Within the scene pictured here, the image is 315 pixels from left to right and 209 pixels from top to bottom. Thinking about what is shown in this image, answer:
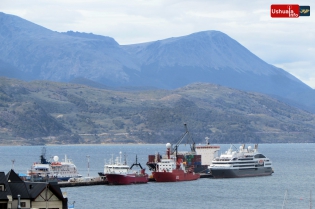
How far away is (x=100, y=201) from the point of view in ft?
415

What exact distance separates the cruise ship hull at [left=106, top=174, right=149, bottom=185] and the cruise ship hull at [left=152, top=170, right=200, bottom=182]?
5.89m

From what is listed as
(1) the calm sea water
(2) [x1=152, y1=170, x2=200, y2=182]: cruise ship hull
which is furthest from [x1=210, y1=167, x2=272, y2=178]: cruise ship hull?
(2) [x1=152, y1=170, x2=200, y2=182]: cruise ship hull

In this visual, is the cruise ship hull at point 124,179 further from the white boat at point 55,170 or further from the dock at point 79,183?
the white boat at point 55,170

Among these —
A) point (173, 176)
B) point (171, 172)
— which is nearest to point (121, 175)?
point (171, 172)

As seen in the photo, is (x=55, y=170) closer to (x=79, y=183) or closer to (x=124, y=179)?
(x=79, y=183)

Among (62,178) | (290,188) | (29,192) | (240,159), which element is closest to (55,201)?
(29,192)

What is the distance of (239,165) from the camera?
19112 cm

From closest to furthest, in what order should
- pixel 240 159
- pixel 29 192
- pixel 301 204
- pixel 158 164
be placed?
pixel 29 192
pixel 301 204
pixel 158 164
pixel 240 159

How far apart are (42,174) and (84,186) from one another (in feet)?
35.9

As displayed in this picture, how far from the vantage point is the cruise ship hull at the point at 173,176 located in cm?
17225

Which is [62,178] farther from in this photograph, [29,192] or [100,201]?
[29,192]

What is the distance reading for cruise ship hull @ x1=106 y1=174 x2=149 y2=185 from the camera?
163 metres

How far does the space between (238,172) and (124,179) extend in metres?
36.6

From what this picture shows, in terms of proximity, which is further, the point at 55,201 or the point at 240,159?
the point at 240,159
